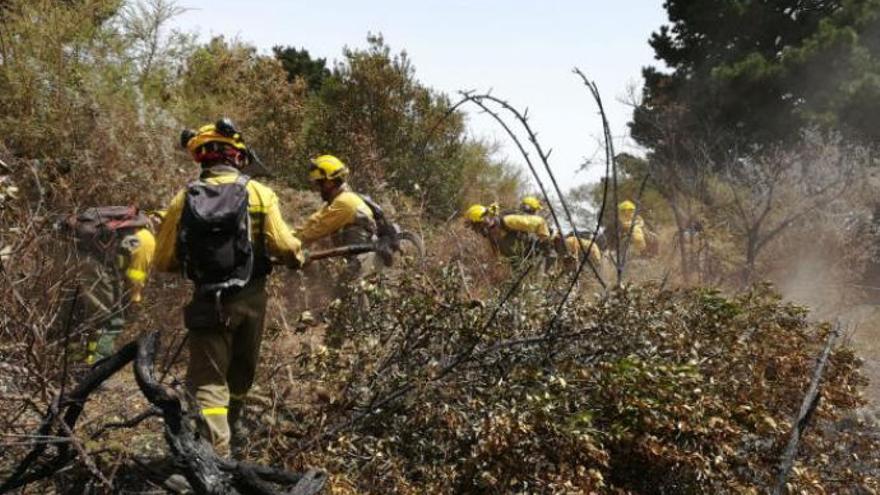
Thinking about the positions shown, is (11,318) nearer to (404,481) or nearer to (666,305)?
(404,481)

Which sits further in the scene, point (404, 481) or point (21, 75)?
point (21, 75)

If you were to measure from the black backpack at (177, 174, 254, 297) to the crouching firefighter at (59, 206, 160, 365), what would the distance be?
2381 millimetres

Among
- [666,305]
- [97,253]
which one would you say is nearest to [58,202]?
[97,253]

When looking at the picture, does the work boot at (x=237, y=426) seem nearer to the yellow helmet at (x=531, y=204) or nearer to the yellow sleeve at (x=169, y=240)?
the yellow sleeve at (x=169, y=240)

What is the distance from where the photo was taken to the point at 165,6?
1137cm

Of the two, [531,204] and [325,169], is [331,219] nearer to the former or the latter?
[325,169]

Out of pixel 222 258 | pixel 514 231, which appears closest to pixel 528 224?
pixel 514 231

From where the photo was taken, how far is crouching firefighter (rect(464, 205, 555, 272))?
9.64 meters

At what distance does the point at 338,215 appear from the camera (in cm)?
641

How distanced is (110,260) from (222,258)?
293 cm

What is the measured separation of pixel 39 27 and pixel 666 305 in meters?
8.38

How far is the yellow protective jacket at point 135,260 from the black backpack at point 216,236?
104 inches

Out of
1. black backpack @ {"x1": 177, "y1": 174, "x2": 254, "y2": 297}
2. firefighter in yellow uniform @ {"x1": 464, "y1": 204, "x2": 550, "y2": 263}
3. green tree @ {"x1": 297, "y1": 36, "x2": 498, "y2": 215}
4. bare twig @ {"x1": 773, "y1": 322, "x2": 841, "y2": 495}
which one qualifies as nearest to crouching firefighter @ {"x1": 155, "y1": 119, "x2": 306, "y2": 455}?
black backpack @ {"x1": 177, "y1": 174, "x2": 254, "y2": 297}

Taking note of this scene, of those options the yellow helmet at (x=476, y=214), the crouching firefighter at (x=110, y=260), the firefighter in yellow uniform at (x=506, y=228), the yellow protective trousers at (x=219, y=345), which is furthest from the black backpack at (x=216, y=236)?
the yellow helmet at (x=476, y=214)
